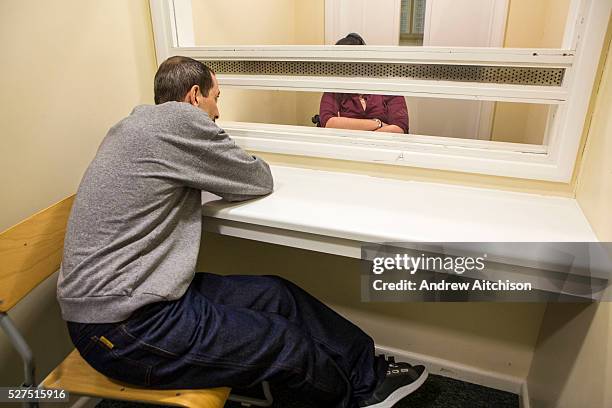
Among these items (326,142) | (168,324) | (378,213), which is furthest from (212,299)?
(326,142)

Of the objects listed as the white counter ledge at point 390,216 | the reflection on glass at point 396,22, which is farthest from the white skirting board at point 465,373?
the reflection on glass at point 396,22

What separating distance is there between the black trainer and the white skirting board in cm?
21

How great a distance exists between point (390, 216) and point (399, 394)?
22.3 inches

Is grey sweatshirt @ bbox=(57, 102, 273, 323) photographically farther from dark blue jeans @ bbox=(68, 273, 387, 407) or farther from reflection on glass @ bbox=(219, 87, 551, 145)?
reflection on glass @ bbox=(219, 87, 551, 145)

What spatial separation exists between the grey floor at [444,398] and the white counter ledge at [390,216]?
0.68m

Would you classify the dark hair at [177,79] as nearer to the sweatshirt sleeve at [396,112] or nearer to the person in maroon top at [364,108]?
the person in maroon top at [364,108]

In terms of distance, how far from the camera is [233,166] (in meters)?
1.08

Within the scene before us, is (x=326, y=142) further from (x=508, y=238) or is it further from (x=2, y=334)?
(x=2, y=334)

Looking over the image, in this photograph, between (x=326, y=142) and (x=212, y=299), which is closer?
→ (x=212, y=299)

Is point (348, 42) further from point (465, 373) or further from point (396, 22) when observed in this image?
point (465, 373)

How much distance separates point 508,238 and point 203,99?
2.80ft

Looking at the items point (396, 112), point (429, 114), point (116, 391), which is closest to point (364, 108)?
point (396, 112)

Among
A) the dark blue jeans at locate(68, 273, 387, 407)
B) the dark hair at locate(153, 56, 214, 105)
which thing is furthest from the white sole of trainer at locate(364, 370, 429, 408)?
the dark hair at locate(153, 56, 214, 105)

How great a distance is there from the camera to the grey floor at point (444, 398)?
1.41 metres
